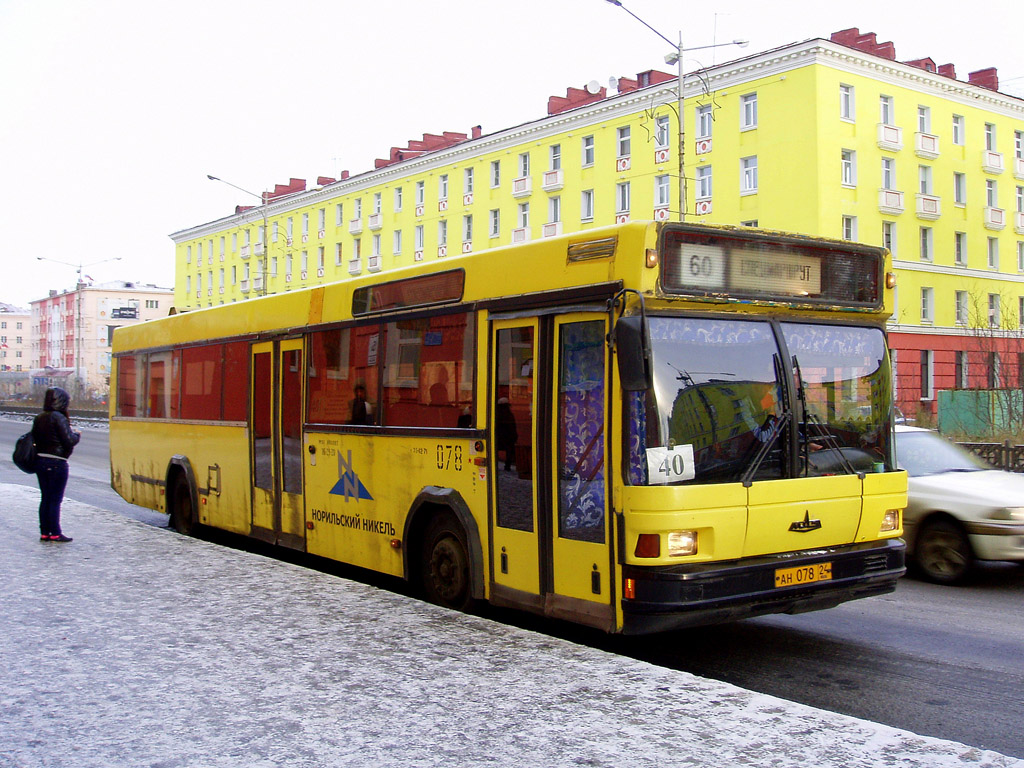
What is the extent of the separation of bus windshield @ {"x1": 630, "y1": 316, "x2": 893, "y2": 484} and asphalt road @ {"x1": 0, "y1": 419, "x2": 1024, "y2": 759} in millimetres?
1319

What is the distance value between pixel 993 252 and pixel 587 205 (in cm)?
2105

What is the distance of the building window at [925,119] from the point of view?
5006cm

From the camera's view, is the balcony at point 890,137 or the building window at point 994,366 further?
the balcony at point 890,137

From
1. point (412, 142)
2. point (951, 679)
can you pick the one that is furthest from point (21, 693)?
point (412, 142)

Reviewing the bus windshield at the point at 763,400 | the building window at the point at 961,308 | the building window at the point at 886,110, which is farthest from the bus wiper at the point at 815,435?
the building window at the point at 961,308

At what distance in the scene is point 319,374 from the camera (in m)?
9.90

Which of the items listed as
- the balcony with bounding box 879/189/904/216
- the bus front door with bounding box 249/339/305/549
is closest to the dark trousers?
Answer: the bus front door with bounding box 249/339/305/549

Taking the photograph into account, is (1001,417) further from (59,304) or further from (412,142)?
(59,304)

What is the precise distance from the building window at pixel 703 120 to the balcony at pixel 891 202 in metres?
8.29

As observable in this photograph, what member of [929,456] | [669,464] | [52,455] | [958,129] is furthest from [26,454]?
[958,129]

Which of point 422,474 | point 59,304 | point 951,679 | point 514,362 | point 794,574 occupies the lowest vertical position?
point 951,679

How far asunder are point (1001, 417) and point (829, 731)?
2877 centimetres

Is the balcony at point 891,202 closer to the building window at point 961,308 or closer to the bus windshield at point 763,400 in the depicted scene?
the building window at point 961,308

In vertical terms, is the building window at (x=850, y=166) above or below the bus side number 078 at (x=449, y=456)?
above
